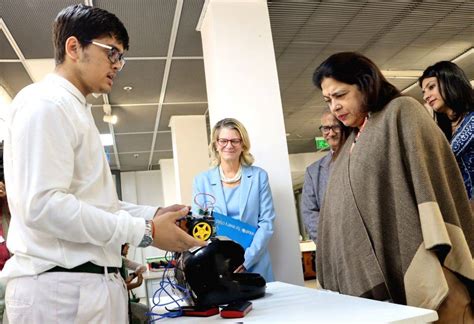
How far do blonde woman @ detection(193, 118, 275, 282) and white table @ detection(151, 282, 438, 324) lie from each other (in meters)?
0.92

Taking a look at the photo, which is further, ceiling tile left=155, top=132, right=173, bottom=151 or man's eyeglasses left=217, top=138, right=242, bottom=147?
ceiling tile left=155, top=132, right=173, bottom=151

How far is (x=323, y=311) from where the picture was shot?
975mm

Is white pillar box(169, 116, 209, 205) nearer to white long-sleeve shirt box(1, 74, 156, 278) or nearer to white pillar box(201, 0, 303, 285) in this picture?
white pillar box(201, 0, 303, 285)

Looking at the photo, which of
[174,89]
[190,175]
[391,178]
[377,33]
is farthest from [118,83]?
[391,178]

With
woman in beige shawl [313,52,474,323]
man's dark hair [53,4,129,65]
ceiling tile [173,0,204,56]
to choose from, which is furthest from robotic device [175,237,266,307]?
ceiling tile [173,0,204,56]

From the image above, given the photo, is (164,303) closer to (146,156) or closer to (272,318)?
(272,318)

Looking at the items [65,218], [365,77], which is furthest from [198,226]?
[365,77]

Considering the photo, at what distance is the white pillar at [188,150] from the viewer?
5574 mm

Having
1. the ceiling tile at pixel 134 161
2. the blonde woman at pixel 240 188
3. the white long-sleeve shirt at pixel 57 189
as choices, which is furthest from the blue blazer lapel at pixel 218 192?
the ceiling tile at pixel 134 161

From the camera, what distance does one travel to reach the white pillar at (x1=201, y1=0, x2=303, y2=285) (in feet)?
9.21

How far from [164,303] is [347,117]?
0.87 metres

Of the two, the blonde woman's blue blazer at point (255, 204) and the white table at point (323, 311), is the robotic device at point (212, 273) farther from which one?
the blonde woman's blue blazer at point (255, 204)

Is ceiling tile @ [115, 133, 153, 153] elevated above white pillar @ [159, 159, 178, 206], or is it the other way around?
ceiling tile @ [115, 133, 153, 153]

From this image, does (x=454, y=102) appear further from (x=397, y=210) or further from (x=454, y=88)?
(x=397, y=210)
